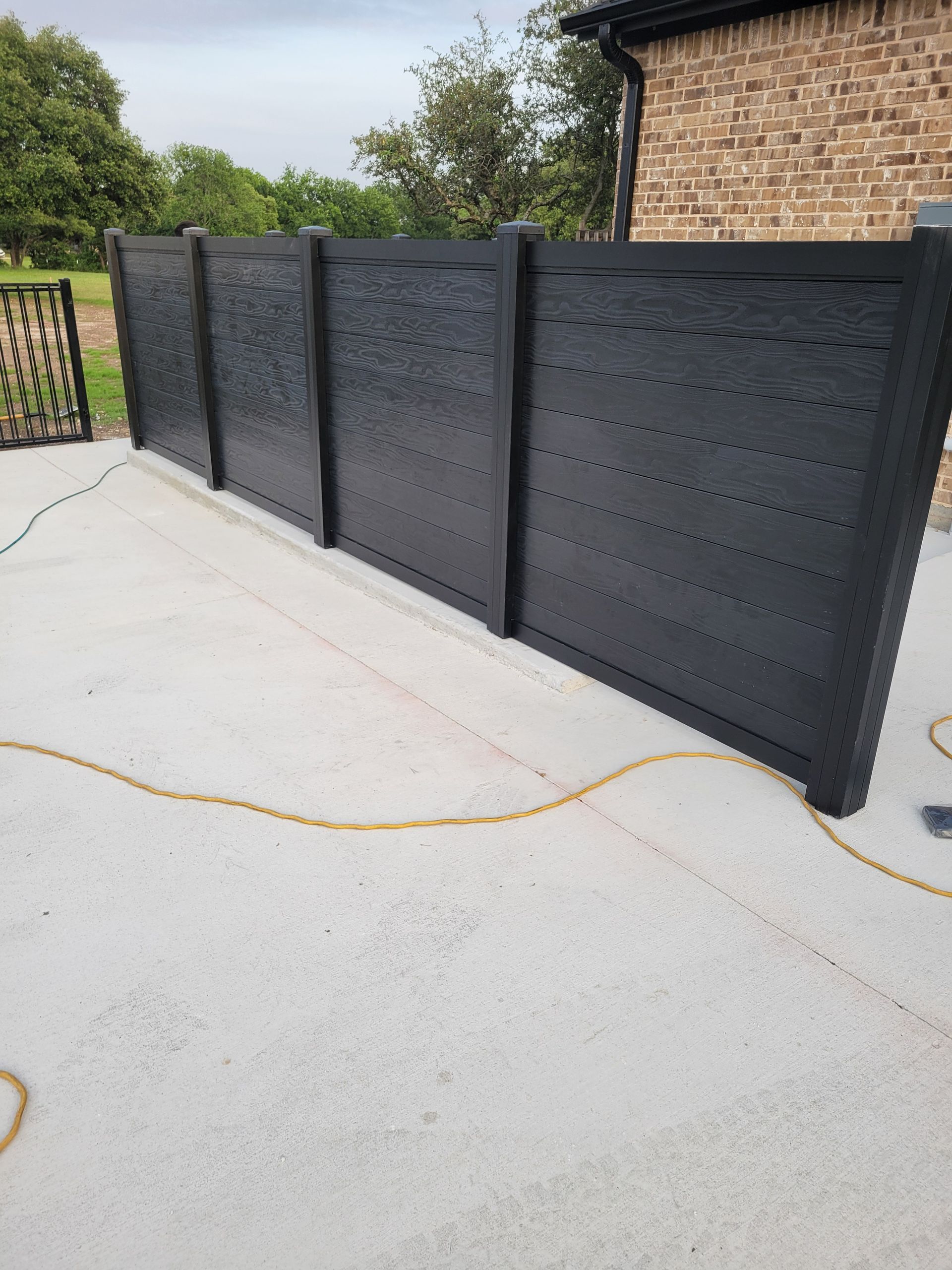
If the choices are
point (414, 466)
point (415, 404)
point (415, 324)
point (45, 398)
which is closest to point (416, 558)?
point (414, 466)

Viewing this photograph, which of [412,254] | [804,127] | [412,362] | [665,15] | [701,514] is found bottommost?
[701,514]

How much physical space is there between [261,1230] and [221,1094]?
0.33m

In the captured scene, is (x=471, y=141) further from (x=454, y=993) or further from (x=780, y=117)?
(x=454, y=993)

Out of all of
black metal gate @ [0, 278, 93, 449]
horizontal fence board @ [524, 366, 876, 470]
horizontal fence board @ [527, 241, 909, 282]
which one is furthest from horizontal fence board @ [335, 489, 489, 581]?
black metal gate @ [0, 278, 93, 449]

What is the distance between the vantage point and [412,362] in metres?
4.21

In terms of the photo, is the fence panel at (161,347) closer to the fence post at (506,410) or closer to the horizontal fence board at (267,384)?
the horizontal fence board at (267,384)

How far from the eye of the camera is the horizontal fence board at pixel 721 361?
8.23 ft

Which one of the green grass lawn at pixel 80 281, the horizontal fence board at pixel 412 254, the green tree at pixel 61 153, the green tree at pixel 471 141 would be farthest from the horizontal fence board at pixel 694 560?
the green tree at pixel 61 153

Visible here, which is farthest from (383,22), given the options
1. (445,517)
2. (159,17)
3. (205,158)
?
(445,517)

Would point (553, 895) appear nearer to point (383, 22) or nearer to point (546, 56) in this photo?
point (546, 56)

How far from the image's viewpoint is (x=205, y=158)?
54.0 metres

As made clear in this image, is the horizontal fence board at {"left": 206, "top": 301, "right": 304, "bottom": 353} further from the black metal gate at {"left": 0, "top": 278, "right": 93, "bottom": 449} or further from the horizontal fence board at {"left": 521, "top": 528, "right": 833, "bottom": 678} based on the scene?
the horizontal fence board at {"left": 521, "top": 528, "right": 833, "bottom": 678}

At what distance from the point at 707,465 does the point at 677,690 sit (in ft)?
2.90

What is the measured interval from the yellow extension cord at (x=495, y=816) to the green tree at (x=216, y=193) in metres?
46.9
